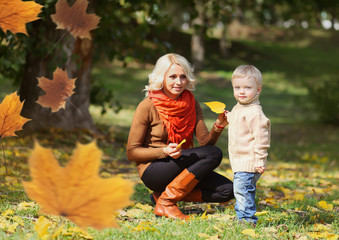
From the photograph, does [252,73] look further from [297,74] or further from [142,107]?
[297,74]

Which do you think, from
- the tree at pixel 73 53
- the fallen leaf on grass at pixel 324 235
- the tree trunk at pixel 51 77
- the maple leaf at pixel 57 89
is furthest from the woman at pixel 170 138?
the tree trunk at pixel 51 77

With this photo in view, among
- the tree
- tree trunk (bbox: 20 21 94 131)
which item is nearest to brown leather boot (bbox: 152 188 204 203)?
the tree

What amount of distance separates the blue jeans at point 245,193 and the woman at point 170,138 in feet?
0.99

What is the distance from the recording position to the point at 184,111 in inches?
125

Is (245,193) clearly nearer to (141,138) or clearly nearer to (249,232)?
(249,232)

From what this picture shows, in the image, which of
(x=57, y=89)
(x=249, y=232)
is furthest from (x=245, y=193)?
(x=57, y=89)

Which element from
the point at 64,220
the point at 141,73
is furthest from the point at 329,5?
the point at 64,220

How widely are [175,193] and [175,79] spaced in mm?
812

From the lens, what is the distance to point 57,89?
2955 millimetres

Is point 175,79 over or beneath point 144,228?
over

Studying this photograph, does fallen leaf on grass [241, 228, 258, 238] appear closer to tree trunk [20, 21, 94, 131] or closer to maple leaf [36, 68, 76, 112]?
maple leaf [36, 68, 76, 112]

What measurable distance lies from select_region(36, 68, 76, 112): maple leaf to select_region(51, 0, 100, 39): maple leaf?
293 mm

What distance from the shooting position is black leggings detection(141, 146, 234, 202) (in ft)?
10.2

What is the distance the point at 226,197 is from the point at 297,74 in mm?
19972
